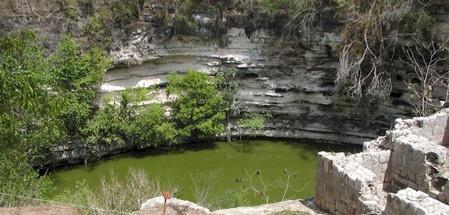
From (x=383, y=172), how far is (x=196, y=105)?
939 cm

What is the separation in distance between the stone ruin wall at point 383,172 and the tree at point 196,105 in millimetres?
8302

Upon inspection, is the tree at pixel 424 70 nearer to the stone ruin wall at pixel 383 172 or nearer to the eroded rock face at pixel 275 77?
the eroded rock face at pixel 275 77

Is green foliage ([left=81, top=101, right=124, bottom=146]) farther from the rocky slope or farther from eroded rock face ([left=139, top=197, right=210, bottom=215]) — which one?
eroded rock face ([left=139, top=197, right=210, bottom=215])

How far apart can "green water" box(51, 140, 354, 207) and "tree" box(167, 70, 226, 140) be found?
848 mm

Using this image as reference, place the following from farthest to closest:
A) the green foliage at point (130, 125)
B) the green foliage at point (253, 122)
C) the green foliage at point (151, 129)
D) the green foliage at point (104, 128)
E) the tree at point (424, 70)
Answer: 1. the green foliage at point (253, 122)
2. the green foliage at point (151, 129)
3. the green foliage at point (130, 125)
4. the green foliage at point (104, 128)
5. the tree at point (424, 70)

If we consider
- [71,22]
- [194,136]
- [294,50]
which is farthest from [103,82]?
[294,50]

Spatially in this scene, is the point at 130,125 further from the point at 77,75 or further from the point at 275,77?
the point at 275,77

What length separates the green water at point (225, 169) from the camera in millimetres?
16547

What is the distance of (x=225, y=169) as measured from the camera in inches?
717

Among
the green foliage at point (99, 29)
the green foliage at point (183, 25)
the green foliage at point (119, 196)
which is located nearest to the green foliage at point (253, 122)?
the green foliage at point (183, 25)

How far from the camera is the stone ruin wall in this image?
9.78m

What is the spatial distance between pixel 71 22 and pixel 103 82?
2327 millimetres

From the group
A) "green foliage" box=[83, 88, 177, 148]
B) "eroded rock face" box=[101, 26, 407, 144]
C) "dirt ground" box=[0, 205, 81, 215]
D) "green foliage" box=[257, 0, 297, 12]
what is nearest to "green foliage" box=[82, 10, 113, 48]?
"eroded rock face" box=[101, 26, 407, 144]

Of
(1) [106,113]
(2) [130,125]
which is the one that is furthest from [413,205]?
(1) [106,113]
